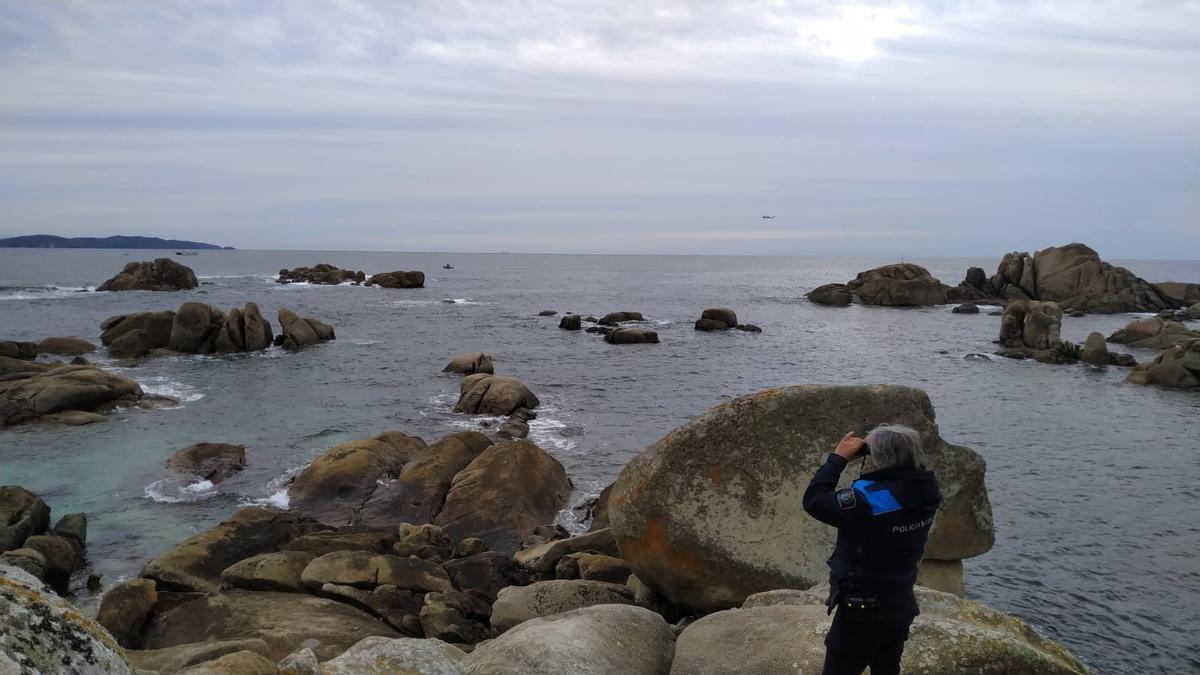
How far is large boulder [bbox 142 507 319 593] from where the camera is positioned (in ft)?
41.0

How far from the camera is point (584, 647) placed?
676cm

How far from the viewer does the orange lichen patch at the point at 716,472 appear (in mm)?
10266

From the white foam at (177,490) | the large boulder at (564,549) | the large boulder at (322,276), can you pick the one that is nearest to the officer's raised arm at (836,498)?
the large boulder at (564,549)

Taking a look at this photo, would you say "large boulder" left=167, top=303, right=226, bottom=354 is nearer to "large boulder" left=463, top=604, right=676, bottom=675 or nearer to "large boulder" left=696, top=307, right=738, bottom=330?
"large boulder" left=696, top=307, right=738, bottom=330

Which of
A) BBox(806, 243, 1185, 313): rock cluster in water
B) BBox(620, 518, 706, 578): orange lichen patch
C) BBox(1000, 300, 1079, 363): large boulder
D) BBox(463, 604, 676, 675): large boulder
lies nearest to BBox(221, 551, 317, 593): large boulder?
BBox(620, 518, 706, 578): orange lichen patch

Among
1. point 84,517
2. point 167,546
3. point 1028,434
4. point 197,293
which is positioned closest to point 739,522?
point 167,546

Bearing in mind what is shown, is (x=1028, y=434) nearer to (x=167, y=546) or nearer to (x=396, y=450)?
(x=396, y=450)

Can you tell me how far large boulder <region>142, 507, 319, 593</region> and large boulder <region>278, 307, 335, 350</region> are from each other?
112ft

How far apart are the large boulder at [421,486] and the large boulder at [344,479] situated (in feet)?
1.15

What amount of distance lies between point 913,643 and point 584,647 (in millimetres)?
2662

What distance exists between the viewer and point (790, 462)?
10234 mm

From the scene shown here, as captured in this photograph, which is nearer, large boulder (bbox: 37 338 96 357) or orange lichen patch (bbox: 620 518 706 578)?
orange lichen patch (bbox: 620 518 706 578)

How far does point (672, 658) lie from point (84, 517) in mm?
15187

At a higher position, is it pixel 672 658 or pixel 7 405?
pixel 672 658
